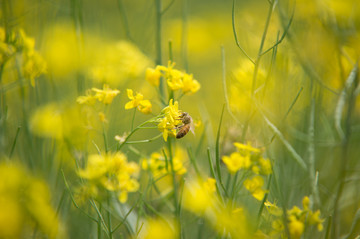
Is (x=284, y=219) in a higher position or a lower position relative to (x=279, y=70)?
lower

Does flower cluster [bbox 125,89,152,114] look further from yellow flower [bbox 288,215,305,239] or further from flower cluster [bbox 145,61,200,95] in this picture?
yellow flower [bbox 288,215,305,239]

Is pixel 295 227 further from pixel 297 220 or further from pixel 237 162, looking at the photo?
pixel 237 162

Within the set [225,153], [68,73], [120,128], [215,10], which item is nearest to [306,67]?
[225,153]

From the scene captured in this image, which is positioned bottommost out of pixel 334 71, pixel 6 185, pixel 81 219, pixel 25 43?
pixel 81 219

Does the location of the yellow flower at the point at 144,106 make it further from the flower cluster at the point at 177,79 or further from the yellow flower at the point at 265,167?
the yellow flower at the point at 265,167

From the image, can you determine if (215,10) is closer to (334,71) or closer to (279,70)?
(334,71)

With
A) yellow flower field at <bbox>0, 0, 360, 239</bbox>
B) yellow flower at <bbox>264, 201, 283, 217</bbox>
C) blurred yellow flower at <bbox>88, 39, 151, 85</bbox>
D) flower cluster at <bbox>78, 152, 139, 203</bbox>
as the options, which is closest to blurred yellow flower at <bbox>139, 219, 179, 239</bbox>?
yellow flower field at <bbox>0, 0, 360, 239</bbox>
